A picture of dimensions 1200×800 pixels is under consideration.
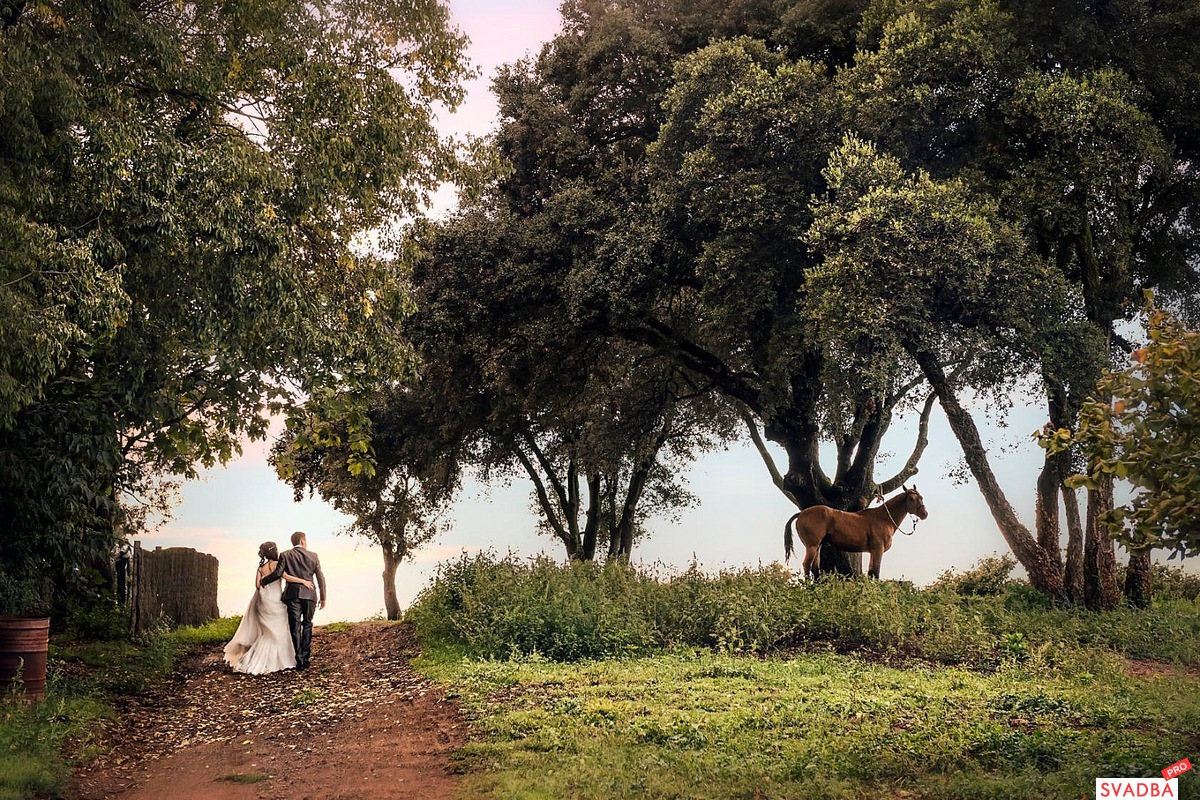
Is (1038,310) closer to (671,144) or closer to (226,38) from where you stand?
(671,144)

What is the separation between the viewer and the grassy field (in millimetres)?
9227

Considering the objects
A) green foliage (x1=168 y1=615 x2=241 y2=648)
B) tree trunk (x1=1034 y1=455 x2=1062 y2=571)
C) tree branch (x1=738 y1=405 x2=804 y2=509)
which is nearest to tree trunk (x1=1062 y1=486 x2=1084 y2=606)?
tree trunk (x1=1034 y1=455 x2=1062 y2=571)

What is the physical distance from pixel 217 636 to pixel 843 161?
15193 millimetres

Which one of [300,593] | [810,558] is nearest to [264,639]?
[300,593]

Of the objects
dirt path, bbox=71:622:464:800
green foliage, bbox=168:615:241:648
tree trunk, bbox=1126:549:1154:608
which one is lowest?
dirt path, bbox=71:622:464:800

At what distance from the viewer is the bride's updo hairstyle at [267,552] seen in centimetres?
1641

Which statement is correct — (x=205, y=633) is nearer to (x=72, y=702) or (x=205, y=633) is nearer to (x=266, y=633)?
(x=266, y=633)

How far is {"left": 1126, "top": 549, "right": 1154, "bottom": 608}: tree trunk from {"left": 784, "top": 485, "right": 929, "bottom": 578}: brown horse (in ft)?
15.4

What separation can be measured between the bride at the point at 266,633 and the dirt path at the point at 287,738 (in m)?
0.31

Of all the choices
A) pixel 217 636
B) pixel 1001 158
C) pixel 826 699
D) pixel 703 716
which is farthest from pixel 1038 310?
pixel 217 636

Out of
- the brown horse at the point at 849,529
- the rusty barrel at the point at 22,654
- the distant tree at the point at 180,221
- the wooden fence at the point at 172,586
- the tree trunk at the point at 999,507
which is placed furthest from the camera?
the brown horse at the point at 849,529

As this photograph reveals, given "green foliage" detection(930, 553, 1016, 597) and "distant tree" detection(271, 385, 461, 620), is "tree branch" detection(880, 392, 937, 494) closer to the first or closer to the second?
"green foliage" detection(930, 553, 1016, 597)

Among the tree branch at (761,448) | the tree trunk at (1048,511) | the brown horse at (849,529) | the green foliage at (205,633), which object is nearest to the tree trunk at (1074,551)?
the tree trunk at (1048,511)

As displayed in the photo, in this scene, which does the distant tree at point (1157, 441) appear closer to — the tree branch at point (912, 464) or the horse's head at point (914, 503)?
the horse's head at point (914, 503)
